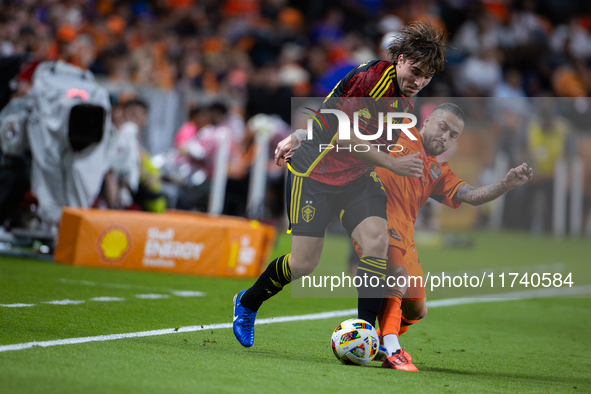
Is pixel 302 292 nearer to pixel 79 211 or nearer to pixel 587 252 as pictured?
pixel 79 211

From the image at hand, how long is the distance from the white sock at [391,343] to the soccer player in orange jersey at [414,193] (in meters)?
0.03

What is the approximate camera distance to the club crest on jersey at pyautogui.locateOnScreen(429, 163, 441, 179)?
14.5ft

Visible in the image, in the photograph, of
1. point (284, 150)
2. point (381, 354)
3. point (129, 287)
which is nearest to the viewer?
point (381, 354)

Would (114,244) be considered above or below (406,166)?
below

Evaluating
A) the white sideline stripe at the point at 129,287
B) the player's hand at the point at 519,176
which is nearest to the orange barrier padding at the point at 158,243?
the white sideline stripe at the point at 129,287

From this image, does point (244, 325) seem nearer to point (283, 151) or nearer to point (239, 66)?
point (283, 151)

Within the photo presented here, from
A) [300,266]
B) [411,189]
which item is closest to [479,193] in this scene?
[411,189]

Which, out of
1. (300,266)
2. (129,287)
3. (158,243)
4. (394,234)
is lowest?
(129,287)

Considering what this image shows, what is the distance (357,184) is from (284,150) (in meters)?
0.45

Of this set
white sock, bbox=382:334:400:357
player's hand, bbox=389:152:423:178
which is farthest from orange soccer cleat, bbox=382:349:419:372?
player's hand, bbox=389:152:423:178

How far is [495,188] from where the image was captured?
423cm

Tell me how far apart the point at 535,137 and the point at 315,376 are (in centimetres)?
1166

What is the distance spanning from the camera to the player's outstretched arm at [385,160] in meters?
4.02

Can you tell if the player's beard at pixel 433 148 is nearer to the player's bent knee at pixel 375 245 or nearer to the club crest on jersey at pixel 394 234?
the club crest on jersey at pixel 394 234
